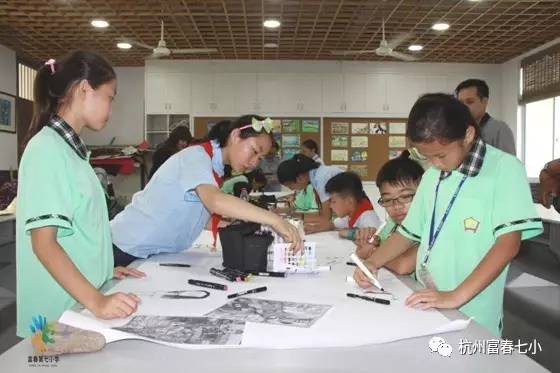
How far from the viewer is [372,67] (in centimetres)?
845

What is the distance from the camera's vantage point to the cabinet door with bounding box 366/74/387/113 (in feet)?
27.7

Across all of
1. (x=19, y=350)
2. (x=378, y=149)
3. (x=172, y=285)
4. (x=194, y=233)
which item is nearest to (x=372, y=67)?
(x=378, y=149)

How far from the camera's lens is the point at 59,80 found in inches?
52.9

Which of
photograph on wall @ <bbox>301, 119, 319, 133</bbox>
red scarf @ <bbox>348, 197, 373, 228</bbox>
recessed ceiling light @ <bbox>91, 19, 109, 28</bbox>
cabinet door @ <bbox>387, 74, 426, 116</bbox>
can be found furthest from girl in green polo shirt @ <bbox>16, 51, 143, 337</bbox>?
cabinet door @ <bbox>387, 74, 426, 116</bbox>

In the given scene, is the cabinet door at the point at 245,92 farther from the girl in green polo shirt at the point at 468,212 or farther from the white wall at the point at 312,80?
the girl in green polo shirt at the point at 468,212

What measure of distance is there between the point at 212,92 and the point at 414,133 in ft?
24.0

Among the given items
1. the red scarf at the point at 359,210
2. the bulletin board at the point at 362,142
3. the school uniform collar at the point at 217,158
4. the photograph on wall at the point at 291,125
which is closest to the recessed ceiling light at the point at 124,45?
the photograph on wall at the point at 291,125

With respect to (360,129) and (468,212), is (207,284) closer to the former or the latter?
(468,212)

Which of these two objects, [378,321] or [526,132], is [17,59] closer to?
[526,132]

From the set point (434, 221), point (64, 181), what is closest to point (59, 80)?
point (64, 181)

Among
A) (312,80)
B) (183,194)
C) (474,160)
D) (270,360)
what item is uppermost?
(312,80)

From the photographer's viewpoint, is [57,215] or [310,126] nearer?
[57,215]

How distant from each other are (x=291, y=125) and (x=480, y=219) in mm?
7128

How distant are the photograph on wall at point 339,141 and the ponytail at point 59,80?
7207mm
